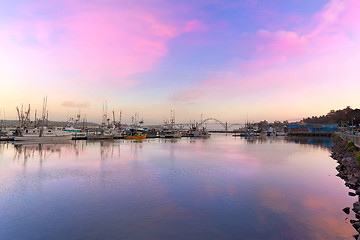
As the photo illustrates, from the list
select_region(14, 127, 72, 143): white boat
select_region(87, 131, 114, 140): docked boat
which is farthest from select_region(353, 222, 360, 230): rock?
select_region(87, 131, 114, 140): docked boat

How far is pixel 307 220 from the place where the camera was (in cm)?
1520

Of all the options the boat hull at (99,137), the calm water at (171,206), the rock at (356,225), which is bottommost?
the calm water at (171,206)

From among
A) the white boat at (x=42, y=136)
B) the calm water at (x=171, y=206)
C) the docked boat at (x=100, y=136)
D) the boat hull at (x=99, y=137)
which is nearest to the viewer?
the calm water at (x=171, y=206)

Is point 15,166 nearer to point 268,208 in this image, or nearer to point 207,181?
point 207,181

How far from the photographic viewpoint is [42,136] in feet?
284

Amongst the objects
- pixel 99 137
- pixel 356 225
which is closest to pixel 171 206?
→ pixel 356 225

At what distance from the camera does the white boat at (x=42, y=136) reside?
83.3m

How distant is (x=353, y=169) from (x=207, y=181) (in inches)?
674

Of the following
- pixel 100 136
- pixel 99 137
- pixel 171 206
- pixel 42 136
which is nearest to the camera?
pixel 171 206

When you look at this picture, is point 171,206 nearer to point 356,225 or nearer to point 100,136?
point 356,225

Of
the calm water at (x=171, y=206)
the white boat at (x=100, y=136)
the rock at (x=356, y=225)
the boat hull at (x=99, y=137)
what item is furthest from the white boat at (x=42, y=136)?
the rock at (x=356, y=225)

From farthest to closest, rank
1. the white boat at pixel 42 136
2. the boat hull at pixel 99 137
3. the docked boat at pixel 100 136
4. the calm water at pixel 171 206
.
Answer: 1. the docked boat at pixel 100 136
2. the boat hull at pixel 99 137
3. the white boat at pixel 42 136
4. the calm water at pixel 171 206

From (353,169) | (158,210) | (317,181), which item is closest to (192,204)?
(158,210)

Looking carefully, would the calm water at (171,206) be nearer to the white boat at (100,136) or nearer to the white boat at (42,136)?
the white boat at (42,136)
